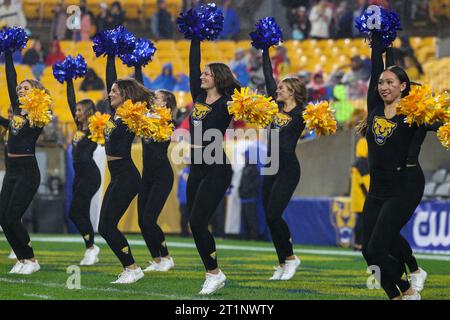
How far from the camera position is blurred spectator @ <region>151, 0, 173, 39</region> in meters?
23.3

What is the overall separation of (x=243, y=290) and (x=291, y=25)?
14928 millimetres

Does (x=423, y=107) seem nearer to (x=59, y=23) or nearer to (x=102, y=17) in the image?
(x=102, y=17)

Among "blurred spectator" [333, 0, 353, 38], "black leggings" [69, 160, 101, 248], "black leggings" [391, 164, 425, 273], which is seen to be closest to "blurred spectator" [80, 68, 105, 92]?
"blurred spectator" [333, 0, 353, 38]

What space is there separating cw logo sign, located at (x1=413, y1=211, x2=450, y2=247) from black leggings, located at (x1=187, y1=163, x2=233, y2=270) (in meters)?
6.63

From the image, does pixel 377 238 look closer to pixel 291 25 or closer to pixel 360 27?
pixel 360 27

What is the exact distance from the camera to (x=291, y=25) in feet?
77.4

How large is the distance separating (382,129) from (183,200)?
1089cm

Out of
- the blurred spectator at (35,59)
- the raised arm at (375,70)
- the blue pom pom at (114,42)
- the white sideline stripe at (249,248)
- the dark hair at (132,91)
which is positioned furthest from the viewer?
the blurred spectator at (35,59)

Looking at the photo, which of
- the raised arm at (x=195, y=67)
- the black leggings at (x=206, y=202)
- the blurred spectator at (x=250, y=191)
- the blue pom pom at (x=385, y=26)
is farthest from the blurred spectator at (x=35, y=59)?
the blue pom pom at (x=385, y=26)

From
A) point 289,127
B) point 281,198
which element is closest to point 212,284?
point 281,198

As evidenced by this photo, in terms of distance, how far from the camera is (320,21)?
23.3 metres

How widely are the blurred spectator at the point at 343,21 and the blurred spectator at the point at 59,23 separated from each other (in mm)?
5615

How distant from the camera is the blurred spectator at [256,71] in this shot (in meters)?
20.0

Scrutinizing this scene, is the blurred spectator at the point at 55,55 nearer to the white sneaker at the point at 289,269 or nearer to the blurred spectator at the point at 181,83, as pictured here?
the blurred spectator at the point at 181,83
